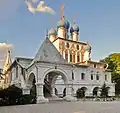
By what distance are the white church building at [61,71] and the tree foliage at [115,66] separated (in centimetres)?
223

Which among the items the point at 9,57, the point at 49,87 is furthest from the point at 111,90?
the point at 9,57

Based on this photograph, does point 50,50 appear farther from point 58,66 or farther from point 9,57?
point 9,57

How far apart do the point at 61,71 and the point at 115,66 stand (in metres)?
25.1

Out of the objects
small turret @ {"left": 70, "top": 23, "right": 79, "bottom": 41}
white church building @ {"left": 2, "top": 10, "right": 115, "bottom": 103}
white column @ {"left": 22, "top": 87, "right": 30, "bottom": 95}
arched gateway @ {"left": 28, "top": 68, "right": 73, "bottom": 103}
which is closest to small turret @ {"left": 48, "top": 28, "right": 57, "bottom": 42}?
white church building @ {"left": 2, "top": 10, "right": 115, "bottom": 103}

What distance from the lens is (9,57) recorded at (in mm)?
60969

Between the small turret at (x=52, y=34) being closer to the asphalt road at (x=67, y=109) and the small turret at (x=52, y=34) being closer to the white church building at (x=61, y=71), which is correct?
the white church building at (x=61, y=71)

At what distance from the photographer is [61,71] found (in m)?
33.1

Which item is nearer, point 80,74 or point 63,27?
point 80,74

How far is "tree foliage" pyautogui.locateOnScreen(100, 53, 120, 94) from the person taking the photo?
169 ft

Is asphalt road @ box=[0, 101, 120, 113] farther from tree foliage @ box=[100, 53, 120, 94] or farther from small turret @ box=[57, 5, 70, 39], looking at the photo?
small turret @ box=[57, 5, 70, 39]

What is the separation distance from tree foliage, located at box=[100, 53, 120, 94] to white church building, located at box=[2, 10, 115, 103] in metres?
2.23

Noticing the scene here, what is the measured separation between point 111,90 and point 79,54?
16.6m

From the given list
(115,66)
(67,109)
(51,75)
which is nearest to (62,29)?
(115,66)

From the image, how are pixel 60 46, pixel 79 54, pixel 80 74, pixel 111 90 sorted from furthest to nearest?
pixel 79 54, pixel 60 46, pixel 111 90, pixel 80 74
